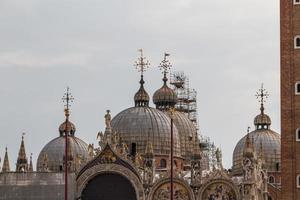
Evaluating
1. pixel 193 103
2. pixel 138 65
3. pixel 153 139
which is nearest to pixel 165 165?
pixel 153 139

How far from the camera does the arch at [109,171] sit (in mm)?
66562

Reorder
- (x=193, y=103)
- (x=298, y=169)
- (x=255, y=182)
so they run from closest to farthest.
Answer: (x=298, y=169) → (x=255, y=182) → (x=193, y=103)

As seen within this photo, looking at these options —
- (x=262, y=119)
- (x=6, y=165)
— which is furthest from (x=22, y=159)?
(x=262, y=119)

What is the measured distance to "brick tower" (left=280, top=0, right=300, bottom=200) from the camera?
184 feet

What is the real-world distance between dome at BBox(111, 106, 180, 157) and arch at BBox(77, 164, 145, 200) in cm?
1116

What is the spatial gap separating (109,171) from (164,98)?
22943mm

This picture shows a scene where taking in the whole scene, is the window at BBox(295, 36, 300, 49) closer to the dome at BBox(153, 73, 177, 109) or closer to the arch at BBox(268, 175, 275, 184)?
the arch at BBox(268, 175, 275, 184)

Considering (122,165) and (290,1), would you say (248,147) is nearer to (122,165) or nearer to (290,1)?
(122,165)

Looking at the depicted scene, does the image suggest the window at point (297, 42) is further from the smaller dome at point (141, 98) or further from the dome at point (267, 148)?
the dome at point (267, 148)

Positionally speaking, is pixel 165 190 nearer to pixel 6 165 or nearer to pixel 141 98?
pixel 6 165

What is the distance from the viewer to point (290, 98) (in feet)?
187

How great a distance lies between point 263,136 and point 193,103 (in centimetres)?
1560

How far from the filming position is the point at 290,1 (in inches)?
2265

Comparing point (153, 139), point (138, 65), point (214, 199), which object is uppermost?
point (138, 65)
